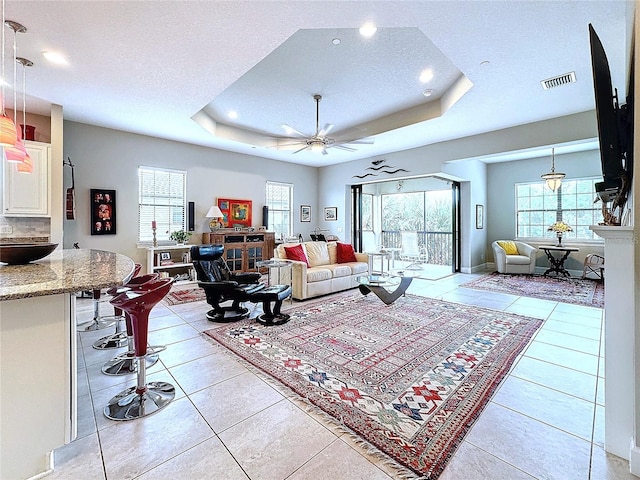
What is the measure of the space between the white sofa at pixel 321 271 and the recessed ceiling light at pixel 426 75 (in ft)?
9.97

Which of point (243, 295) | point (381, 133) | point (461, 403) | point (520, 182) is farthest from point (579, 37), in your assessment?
point (520, 182)

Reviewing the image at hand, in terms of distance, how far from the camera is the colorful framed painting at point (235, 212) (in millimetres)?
6953

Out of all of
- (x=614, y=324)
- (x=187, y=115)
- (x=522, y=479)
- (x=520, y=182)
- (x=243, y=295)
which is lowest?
(x=522, y=479)

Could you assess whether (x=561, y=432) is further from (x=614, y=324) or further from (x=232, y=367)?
(x=232, y=367)

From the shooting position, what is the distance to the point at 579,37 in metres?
2.78

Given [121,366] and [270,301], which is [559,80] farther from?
[121,366]

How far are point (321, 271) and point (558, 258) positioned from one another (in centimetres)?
632

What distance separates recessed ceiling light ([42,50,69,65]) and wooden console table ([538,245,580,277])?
9036 mm

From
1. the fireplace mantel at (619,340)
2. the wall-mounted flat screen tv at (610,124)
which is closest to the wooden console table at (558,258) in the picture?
the wall-mounted flat screen tv at (610,124)

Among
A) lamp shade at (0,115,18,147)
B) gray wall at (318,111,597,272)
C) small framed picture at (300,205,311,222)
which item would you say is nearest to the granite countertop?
lamp shade at (0,115,18,147)

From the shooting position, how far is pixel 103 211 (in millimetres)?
5395

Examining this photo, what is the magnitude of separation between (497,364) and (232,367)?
2362 millimetres

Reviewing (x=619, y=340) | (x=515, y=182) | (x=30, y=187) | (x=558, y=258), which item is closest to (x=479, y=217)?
(x=515, y=182)

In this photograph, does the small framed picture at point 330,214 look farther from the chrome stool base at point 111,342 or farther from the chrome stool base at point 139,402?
the chrome stool base at point 139,402
